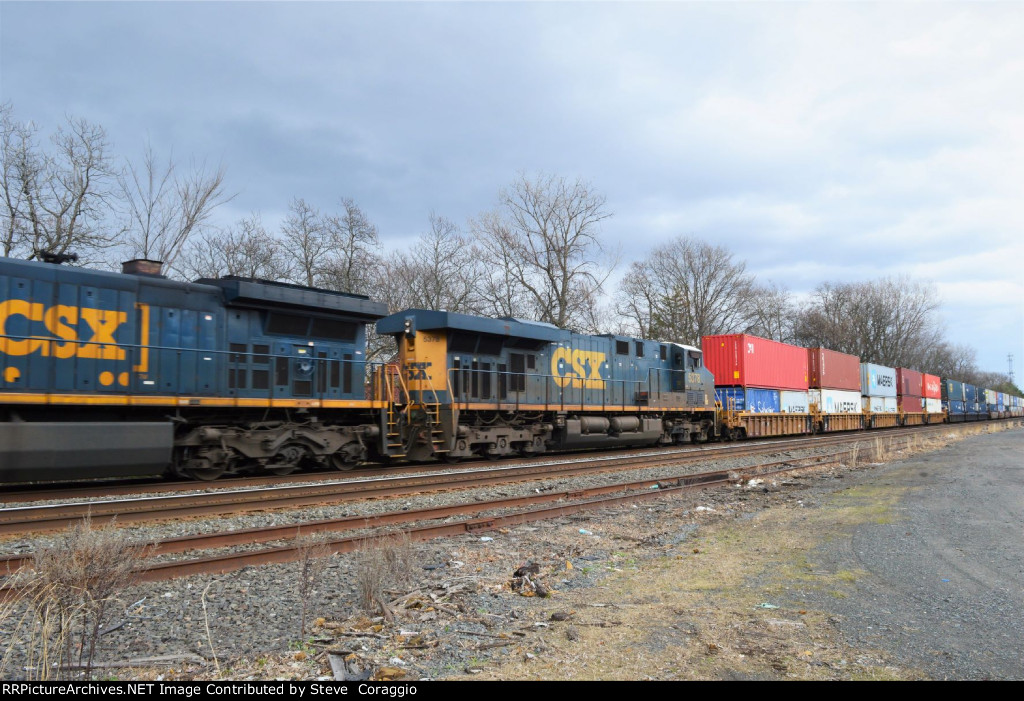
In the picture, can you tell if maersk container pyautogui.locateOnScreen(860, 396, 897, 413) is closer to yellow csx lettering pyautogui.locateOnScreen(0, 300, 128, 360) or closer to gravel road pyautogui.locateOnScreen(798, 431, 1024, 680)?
gravel road pyautogui.locateOnScreen(798, 431, 1024, 680)

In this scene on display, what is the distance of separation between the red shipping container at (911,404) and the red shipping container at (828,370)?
11086mm

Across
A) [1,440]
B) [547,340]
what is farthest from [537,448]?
[1,440]

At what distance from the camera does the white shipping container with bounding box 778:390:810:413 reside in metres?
28.8

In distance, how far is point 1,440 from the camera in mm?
9305

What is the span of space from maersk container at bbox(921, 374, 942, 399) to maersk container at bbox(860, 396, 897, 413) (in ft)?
27.0

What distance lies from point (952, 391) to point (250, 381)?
60.7 metres

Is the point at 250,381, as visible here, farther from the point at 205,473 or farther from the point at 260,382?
the point at 205,473

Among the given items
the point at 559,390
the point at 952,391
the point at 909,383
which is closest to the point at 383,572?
the point at 559,390

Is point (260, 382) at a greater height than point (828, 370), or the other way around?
point (828, 370)

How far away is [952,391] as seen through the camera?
5509cm

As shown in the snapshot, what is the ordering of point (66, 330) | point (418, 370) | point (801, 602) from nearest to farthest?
point (801, 602), point (66, 330), point (418, 370)

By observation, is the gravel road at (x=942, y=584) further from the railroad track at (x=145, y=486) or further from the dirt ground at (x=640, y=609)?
the railroad track at (x=145, y=486)
